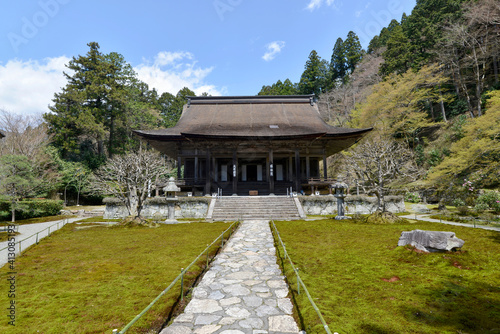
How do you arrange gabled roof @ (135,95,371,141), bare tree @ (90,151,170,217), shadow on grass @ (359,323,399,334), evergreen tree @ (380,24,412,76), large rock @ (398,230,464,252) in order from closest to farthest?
shadow on grass @ (359,323,399,334)
large rock @ (398,230,464,252)
bare tree @ (90,151,170,217)
gabled roof @ (135,95,371,141)
evergreen tree @ (380,24,412,76)

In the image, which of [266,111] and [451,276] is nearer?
[451,276]

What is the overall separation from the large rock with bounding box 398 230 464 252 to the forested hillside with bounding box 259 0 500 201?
9647mm

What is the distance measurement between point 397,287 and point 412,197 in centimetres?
2087

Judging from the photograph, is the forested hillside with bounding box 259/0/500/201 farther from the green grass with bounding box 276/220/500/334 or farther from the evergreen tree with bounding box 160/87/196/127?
the evergreen tree with bounding box 160/87/196/127

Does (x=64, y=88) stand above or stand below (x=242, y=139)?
above

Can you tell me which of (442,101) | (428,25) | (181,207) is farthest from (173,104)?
(442,101)

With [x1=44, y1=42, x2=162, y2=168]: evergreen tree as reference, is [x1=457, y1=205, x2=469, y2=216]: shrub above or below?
below

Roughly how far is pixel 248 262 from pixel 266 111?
824 inches

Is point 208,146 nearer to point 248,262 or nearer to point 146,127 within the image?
point 248,262

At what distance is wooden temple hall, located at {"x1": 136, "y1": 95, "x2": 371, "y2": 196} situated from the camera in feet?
60.7

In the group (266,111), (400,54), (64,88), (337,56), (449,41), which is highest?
(337,56)

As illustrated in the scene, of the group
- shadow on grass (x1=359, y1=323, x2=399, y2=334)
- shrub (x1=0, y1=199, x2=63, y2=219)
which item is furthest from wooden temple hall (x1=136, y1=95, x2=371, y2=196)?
shadow on grass (x1=359, y1=323, x2=399, y2=334)

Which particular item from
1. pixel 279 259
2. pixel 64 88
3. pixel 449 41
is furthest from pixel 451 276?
pixel 64 88

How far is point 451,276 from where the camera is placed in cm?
468
